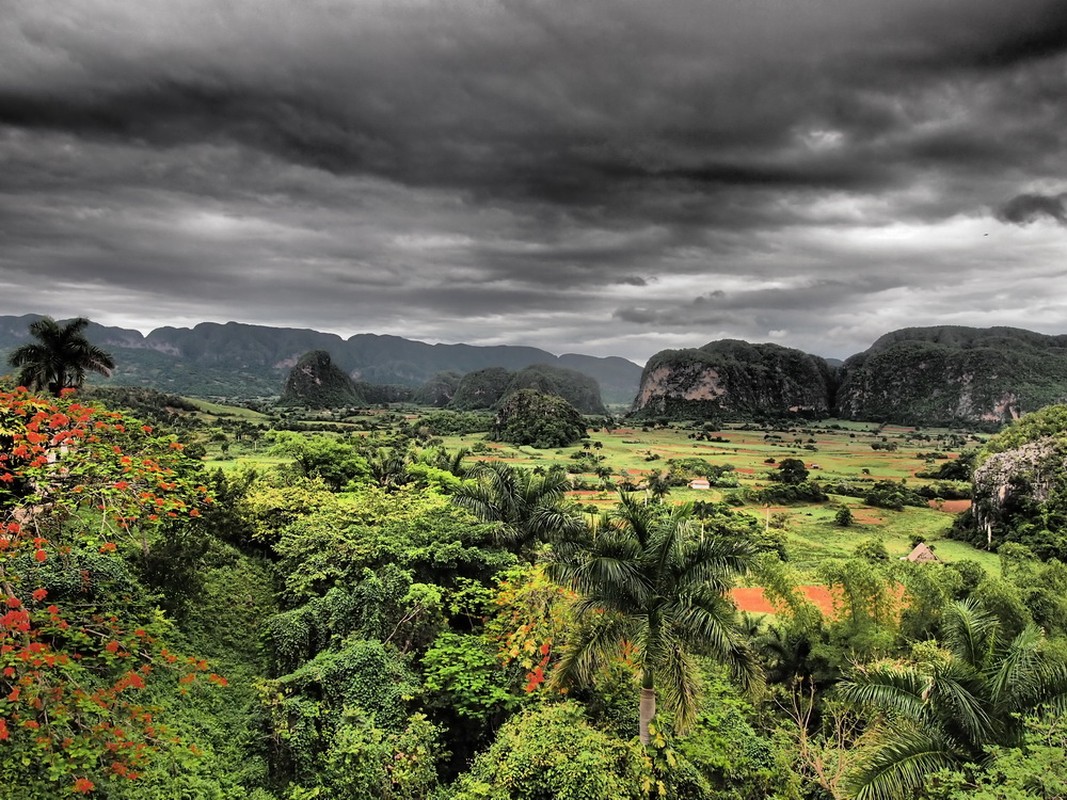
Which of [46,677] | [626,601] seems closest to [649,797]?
[626,601]

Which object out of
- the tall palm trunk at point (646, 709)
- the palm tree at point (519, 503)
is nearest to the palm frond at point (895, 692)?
the tall palm trunk at point (646, 709)

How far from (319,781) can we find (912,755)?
38.7 feet

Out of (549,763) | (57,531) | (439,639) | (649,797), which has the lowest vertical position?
(649,797)

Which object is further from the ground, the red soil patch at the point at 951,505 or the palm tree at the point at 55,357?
the palm tree at the point at 55,357

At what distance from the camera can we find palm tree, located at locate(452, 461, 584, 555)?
2041 centimetres

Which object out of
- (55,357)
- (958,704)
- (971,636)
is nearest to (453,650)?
(958,704)

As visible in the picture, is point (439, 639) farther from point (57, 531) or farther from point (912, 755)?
point (912, 755)

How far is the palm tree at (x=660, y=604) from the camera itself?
1198 cm

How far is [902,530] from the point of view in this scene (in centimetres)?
5653

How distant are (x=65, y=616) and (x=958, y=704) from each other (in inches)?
598

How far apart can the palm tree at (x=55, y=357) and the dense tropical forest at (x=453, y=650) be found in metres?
19.8

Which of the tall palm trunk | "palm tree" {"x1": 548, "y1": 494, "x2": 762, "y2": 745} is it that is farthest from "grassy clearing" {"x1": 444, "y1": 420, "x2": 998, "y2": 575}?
"palm tree" {"x1": 548, "y1": 494, "x2": 762, "y2": 745}

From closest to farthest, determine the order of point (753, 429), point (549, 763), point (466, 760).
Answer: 1. point (549, 763)
2. point (466, 760)
3. point (753, 429)

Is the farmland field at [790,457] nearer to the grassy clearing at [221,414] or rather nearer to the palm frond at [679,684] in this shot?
the grassy clearing at [221,414]
